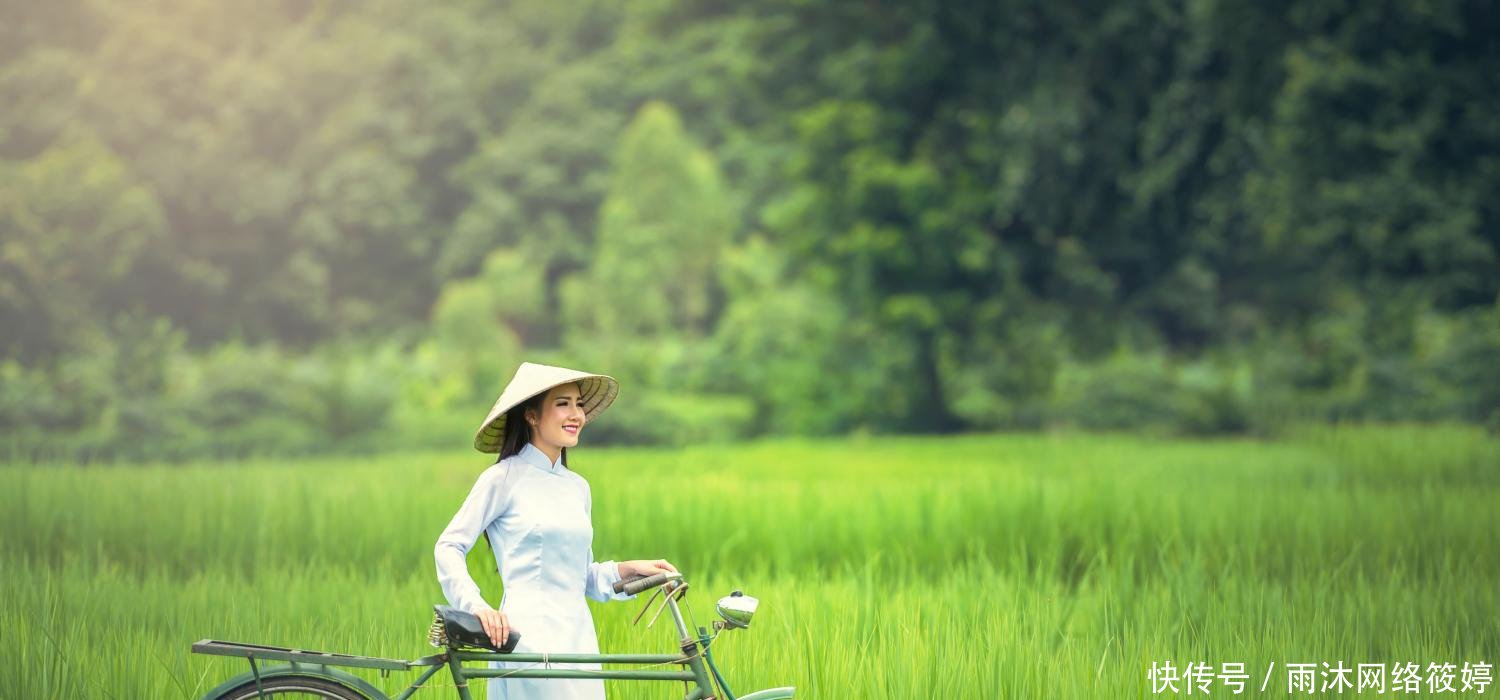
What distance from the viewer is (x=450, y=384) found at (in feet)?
102

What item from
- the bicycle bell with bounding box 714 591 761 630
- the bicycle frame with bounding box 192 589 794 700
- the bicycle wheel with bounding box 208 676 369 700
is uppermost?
the bicycle bell with bounding box 714 591 761 630

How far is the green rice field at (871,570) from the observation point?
4.76 metres

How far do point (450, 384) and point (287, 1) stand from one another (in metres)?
24.7

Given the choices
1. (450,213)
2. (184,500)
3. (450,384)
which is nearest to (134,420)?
(450,384)

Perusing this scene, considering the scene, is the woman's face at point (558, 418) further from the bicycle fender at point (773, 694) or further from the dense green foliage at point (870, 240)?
the dense green foliage at point (870, 240)

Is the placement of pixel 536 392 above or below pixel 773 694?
above

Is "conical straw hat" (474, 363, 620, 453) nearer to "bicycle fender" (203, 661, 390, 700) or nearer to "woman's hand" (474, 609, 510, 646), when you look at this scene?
"woman's hand" (474, 609, 510, 646)

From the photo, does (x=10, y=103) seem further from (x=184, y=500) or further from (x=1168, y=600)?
(x=1168, y=600)

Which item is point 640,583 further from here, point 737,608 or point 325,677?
point 325,677

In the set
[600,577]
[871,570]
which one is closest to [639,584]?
[600,577]

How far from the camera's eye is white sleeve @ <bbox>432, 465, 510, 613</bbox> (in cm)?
317

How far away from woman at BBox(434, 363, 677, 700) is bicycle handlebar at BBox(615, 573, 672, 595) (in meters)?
0.04

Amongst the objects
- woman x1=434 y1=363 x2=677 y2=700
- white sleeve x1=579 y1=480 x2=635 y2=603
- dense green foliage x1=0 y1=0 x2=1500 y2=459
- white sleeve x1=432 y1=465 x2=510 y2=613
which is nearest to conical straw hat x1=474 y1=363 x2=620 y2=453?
woman x1=434 y1=363 x2=677 y2=700

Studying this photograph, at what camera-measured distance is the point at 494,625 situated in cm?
305
